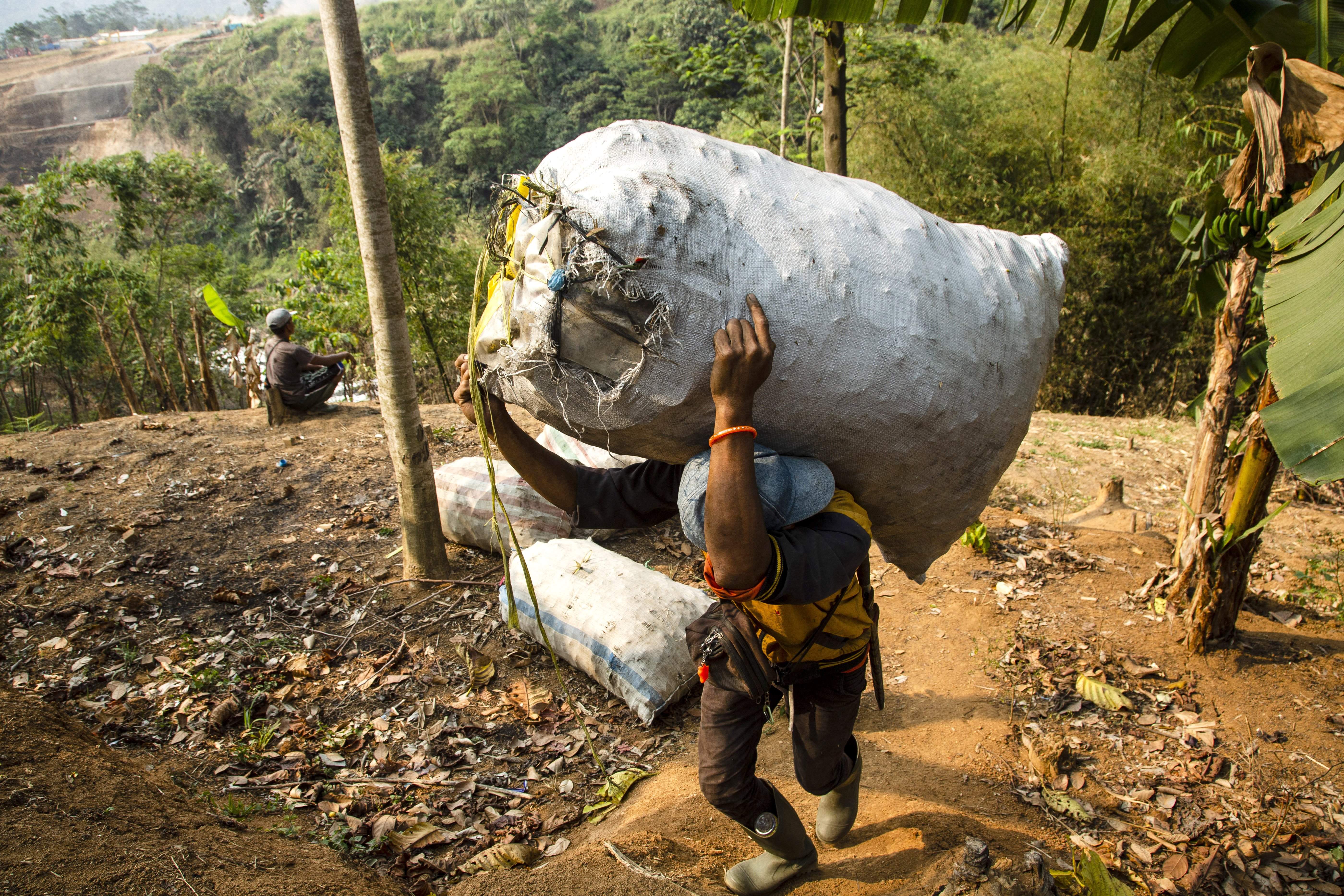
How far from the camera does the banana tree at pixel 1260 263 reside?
5.46ft

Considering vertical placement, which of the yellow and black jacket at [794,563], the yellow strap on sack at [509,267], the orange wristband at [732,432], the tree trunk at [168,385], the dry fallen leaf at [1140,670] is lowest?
the tree trunk at [168,385]

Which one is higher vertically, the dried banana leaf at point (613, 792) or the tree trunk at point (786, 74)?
the tree trunk at point (786, 74)

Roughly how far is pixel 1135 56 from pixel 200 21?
169 meters

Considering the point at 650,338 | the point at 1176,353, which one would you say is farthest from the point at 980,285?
the point at 1176,353

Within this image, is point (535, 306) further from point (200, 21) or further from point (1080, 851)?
point (200, 21)

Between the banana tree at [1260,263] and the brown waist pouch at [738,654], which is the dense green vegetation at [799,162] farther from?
the brown waist pouch at [738,654]

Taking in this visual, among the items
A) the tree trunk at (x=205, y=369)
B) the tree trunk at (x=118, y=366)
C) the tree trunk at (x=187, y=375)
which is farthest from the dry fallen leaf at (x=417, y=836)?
the tree trunk at (x=187, y=375)

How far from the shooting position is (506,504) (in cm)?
423

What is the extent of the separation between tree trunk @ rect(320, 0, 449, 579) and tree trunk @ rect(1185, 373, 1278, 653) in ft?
12.5

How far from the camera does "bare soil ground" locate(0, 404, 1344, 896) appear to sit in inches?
89.1

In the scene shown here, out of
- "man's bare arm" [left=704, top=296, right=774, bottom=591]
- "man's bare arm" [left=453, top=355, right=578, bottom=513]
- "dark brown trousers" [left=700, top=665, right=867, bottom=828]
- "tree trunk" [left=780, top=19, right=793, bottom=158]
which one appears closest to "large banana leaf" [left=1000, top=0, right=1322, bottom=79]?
"man's bare arm" [left=704, top=296, right=774, bottom=591]

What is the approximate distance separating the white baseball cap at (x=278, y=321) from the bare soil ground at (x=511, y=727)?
2980 millimetres

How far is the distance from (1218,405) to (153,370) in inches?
511

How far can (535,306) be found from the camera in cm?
164
